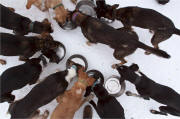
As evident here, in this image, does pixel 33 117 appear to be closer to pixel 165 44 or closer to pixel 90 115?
pixel 90 115

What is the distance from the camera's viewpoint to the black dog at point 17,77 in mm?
1671

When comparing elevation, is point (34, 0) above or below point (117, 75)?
above

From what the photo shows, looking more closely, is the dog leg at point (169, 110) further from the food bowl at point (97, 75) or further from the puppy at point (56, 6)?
the puppy at point (56, 6)

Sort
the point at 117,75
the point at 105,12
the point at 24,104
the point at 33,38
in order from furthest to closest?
the point at 117,75, the point at 105,12, the point at 33,38, the point at 24,104

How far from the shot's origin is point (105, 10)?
1905mm

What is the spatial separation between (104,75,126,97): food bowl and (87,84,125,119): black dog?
0.16m

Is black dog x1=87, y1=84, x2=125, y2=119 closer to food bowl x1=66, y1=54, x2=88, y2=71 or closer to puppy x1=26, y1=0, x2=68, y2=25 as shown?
food bowl x1=66, y1=54, x2=88, y2=71

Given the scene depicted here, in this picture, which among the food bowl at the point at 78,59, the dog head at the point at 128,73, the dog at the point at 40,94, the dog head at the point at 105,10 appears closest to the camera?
the dog at the point at 40,94

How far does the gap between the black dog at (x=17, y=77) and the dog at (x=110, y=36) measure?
0.47 meters

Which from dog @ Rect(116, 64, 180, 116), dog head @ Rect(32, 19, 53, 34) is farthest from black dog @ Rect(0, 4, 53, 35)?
dog @ Rect(116, 64, 180, 116)

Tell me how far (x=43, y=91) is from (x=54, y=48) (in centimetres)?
39

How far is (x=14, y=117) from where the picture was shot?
1657 mm

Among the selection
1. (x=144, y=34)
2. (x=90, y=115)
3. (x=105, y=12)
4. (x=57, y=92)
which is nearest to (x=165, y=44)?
(x=144, y=34)

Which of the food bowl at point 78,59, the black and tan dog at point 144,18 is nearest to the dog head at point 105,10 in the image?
the black and tan dog at point 144,18
